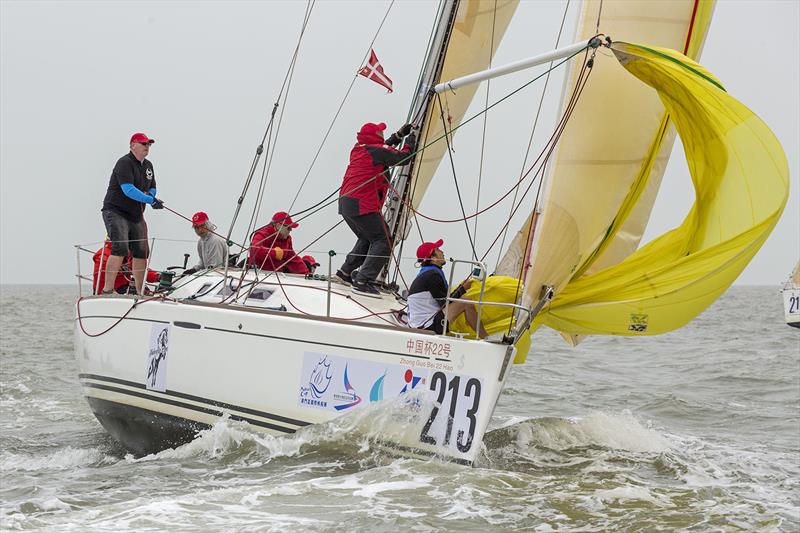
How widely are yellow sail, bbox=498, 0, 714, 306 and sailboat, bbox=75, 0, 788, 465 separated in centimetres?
1

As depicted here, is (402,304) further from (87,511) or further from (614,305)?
(87,511)

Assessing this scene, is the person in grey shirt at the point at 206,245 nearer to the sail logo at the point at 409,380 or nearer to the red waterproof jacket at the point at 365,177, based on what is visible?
the red waterproof jacket at the point at 365,177

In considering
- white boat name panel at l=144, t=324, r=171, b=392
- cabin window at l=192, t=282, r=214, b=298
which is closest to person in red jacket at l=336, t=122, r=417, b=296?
cabin window at l=192, t=282, r=214, b=298

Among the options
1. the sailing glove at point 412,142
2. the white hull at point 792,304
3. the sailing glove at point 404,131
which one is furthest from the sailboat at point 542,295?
the white hull at point 792,304

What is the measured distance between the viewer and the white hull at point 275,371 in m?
6.08

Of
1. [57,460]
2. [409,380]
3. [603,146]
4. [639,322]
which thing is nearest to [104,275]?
[57,460]

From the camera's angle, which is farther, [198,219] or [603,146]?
[198,219]

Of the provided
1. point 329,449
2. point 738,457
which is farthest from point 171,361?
point 738,457

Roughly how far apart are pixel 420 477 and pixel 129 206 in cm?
382

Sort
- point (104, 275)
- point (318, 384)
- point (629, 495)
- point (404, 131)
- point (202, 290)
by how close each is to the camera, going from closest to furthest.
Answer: point (629, 495) < point (318, 384) < point (202, 290) < point (404, 131) < point (104, 275)

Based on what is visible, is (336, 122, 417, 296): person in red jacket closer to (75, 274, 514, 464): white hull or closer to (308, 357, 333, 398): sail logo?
(75, 274, 514, 464): white hull

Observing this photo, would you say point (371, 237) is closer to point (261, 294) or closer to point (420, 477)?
point (261, 294)

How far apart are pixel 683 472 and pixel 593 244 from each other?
1783 millimetres

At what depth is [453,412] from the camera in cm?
607
